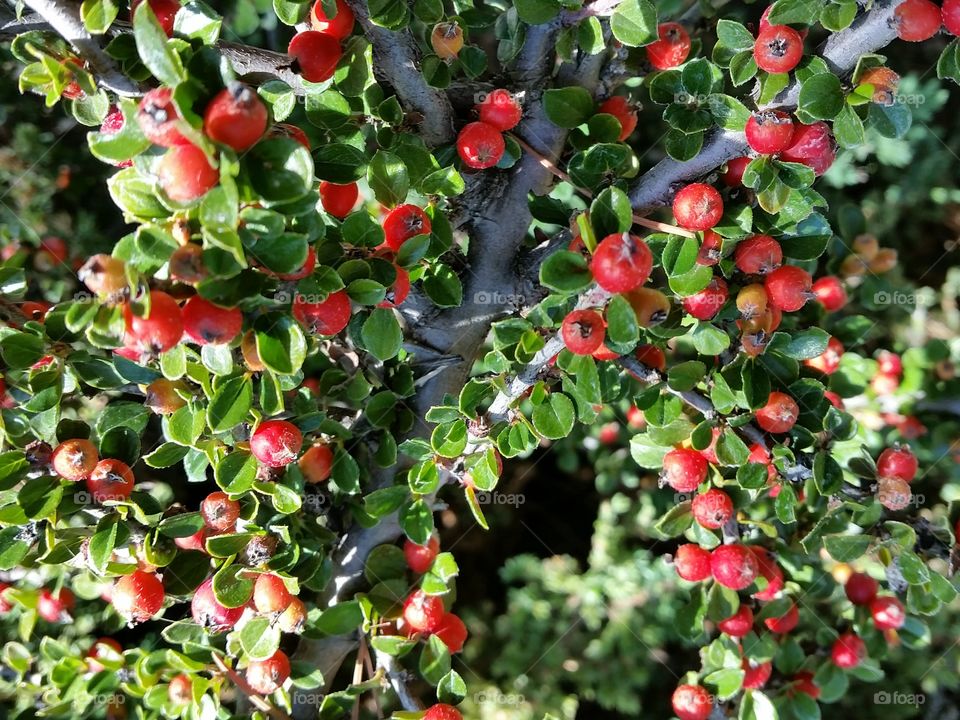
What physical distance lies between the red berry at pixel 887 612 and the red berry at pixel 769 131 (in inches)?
38.2

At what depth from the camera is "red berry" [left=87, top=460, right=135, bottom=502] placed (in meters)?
1.00

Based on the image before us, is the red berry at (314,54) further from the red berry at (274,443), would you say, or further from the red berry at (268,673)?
the red berry at (268,673)

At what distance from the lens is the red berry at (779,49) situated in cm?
90

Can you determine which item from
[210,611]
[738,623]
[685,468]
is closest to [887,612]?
[738,623]

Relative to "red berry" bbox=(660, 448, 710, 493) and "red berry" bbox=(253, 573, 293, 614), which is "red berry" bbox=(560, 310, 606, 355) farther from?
"red berry" bbox=(253, 573, 293, 614)

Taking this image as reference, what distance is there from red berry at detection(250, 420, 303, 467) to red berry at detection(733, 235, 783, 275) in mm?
651

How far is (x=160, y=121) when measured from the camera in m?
0.68

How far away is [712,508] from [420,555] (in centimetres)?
49

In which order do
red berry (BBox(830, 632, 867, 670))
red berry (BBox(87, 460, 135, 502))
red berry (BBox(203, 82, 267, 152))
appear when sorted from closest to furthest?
red berry (BBox(203, 82, 267, 152)) < red berry (BBox(87, 460, 135, 502)) < red berry (BBox(830, 632, 867, 670))

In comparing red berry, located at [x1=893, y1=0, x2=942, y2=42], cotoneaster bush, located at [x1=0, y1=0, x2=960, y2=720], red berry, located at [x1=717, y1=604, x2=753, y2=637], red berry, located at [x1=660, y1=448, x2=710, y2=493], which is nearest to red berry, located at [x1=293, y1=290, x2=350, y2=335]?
cotoneaster bush, located at [x1=0, y1=0, x2=960, y2=720]

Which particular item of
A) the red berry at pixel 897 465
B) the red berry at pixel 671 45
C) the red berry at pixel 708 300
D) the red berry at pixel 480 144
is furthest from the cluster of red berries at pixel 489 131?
the red berry at pixel 897 465

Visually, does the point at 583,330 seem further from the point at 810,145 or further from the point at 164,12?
the point at 164,12

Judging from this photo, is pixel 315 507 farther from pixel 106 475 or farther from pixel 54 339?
pixel 54 339

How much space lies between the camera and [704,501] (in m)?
1.20
